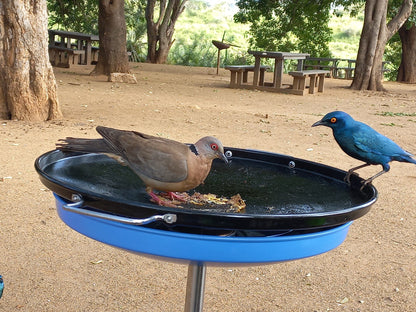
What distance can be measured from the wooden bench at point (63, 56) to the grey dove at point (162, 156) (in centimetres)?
1651

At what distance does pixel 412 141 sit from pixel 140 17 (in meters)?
22.9

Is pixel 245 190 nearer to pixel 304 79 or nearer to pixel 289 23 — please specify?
pixel 304 79

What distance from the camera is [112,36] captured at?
1383 centimetres

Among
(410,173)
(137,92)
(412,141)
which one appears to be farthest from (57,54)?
(410,173)

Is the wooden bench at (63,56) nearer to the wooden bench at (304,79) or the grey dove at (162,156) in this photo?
the wooden bench at (304,79)

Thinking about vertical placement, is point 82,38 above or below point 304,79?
above

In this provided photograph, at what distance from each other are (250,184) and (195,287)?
0.58m

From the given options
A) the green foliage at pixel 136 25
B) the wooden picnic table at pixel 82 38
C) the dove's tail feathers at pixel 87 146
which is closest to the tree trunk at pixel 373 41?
the wooden picnic table at pixel 82 38

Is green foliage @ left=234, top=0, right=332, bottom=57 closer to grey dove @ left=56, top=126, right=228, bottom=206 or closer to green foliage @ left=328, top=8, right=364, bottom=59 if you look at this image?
green foliage @ left=328, top=8, right=364, bottom=59

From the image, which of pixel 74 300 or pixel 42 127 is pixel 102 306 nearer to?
pixel 74 300

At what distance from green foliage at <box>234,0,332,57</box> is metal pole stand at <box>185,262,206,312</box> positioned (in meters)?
19.9

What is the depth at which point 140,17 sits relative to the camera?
2889 cm

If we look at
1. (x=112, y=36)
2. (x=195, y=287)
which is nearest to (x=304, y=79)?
(x=112, y=36)

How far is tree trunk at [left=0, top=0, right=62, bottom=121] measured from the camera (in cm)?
736
